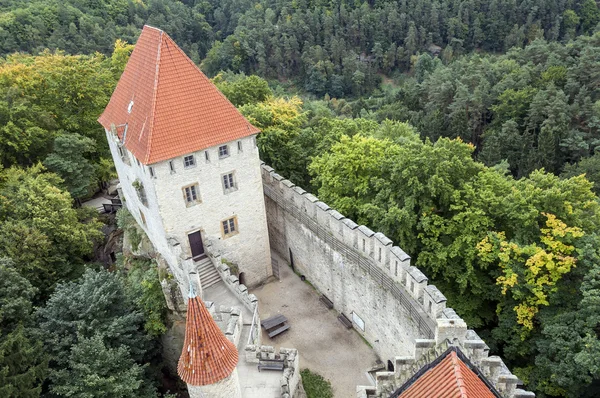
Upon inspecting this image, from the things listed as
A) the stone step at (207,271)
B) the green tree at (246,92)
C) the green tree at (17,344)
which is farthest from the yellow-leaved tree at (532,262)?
the green tree at (246,92)

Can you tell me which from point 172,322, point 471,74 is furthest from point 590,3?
point 172,322

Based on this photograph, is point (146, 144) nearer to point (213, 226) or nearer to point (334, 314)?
point (213, 226)

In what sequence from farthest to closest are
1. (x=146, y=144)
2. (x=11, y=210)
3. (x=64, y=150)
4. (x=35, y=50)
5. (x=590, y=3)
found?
1. (x=590, y=3)
2. (x=35, y=50)
3. (x=64, y=150)
4. (x=11, y=210)
5. (x=146, y=144)

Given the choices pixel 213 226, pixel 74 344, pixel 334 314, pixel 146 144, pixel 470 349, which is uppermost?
pixel 146 144

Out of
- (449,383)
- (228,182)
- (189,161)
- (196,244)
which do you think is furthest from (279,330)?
(449,383)

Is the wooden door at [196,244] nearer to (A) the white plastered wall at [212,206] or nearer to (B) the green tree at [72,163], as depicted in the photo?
(A) the white plastered wall at [212,206]

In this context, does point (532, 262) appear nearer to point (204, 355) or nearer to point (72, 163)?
point (204, 355)

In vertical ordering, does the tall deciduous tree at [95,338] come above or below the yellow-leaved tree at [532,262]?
below

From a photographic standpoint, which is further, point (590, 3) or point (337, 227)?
point (590, 3)

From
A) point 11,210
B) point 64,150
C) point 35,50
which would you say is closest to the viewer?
point 11,210
